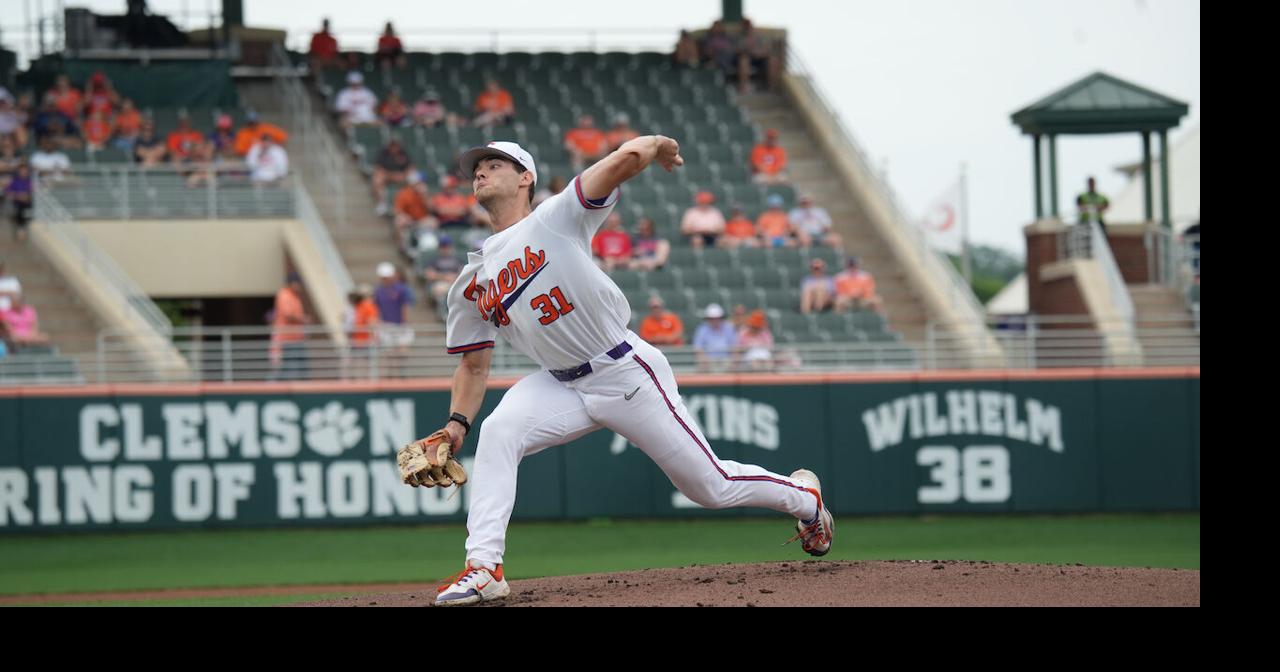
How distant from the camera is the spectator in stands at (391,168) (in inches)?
794

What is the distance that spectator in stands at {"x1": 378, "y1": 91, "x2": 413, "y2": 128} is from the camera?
71.9 ft

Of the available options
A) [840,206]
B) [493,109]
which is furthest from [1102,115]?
[493,109]

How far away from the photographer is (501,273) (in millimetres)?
5863

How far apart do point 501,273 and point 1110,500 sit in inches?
431

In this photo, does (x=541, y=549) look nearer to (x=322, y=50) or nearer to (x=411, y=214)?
(x=411, y=214)

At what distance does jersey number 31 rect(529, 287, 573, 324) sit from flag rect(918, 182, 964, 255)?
20.1 meters

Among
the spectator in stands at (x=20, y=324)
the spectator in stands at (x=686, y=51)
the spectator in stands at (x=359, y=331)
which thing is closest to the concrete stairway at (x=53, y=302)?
the spectator in stands at (x=20, y=324)

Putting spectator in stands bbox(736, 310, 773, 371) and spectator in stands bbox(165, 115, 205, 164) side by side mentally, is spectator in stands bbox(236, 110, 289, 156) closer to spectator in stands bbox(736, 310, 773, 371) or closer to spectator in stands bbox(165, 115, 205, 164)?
spectator in stands bbox(165, 115, 205, 164)

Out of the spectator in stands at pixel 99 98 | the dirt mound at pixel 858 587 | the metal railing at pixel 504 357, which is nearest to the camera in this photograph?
the dirt mound at pixel 858 587

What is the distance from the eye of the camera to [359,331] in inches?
604

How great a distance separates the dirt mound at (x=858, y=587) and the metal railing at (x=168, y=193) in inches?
548

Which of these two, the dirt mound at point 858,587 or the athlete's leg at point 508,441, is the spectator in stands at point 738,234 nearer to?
the dirt mound at point 858,587

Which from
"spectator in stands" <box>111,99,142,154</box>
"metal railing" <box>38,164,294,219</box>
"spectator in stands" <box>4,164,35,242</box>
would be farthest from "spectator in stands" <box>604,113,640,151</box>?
"spectator in stands" <box>4,164,35,242</box>
